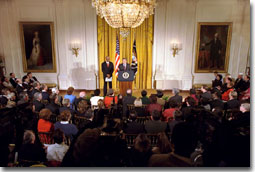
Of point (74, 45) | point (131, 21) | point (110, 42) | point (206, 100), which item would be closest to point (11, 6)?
point (74, 45)

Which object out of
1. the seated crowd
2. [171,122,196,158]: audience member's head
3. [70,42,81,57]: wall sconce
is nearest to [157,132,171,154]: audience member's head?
the seated crowd

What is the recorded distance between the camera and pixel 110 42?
9.71 m

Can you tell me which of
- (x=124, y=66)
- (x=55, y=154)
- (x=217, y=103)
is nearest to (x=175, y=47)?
(x=124, y=66)

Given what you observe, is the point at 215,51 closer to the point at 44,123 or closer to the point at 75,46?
the point at 75,46

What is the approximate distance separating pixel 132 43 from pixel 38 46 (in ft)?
13.8

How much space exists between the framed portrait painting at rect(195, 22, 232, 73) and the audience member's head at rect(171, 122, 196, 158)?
753 cm

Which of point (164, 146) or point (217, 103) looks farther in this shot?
point (217, 103)

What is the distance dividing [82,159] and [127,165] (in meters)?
0.58

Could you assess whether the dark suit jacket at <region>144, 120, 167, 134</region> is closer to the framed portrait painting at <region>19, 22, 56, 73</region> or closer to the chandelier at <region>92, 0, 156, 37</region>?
the chandelier at <region>92, 0, 156, 37</region>

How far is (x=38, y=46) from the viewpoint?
9.53 meters

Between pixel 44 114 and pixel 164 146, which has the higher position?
pixel 44 114

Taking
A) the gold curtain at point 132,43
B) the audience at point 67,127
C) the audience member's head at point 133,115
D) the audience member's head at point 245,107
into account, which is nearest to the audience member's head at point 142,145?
the audience member's head at point 133,115

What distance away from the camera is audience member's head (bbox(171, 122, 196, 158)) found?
261 centimetres

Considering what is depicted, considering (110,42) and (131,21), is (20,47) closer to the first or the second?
(110,42)
